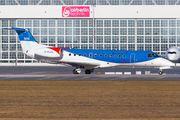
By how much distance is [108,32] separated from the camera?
8444 cm

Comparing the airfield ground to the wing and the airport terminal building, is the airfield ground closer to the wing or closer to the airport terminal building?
the wing

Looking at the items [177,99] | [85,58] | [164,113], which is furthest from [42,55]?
[164,113]

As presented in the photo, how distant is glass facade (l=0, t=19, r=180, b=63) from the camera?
84.0 m

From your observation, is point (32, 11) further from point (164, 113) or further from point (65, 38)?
point (164, 113)

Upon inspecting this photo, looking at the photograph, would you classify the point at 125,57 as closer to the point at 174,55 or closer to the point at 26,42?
the point at 26,42

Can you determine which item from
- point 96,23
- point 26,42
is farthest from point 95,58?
point 96,23

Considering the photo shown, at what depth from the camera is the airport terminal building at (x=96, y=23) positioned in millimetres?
82688

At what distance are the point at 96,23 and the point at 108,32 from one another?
387cm

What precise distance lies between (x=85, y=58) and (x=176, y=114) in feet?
100

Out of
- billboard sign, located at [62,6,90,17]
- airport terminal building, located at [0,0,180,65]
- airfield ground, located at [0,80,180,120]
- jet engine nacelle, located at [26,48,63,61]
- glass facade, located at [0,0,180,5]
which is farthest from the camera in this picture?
glass facade, located at [0,0,180,5]

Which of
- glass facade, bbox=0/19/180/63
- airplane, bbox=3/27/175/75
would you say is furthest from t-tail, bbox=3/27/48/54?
glass facade, bbox=0/19/180/63

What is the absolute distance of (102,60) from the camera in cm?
4247

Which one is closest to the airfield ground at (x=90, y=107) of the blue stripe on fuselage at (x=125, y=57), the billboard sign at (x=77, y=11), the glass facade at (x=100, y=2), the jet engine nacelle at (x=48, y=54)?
the blue stripe on fuselage at (x=125, y=57)

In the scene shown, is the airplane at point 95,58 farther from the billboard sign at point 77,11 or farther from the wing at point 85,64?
the billboard sign at point 77,11
